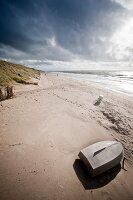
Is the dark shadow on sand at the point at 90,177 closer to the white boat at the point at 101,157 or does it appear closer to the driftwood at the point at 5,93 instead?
the white boat at the point at 101,157

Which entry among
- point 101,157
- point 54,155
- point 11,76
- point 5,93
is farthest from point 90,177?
point 11,76

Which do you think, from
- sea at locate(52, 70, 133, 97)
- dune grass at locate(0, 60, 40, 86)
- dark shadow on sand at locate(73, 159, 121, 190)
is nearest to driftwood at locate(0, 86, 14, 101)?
dune grass at locate(0, 60, 40, 86)

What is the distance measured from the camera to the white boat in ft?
16.7

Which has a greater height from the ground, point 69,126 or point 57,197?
point 69,126

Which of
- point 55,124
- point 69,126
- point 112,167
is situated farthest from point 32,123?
point 112,167

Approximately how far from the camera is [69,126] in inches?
337

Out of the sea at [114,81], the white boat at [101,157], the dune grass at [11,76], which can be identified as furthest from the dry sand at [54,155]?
the sea at [114,81]

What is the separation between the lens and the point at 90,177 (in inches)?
205

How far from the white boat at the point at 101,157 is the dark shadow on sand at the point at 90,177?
270mm

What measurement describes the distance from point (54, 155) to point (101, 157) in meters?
2.07

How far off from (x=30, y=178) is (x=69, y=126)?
13.7 feet

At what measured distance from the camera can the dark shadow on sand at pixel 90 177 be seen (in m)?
4.99

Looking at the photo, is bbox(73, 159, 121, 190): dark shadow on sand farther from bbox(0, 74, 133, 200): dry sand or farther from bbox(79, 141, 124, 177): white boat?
bbox(79, 141, 124, 177): white boat

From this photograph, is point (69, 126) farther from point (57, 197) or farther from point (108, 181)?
point (57, 197)
